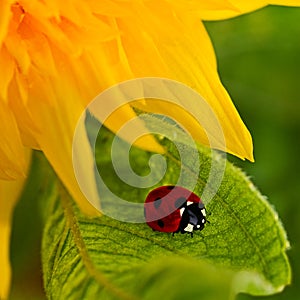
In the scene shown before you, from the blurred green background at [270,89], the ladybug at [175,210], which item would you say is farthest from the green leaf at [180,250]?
the blurred green background at [270,89]

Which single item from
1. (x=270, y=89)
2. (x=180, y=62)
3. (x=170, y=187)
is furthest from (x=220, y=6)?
(x=270, y=89)

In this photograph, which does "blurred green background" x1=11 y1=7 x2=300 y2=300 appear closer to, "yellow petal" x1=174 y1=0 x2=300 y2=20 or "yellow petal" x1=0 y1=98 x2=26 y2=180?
"yellow petal" x1=174 y1=0 x2=300 y2=20

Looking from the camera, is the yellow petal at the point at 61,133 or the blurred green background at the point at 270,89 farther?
the blurred green background at the point at 270,89

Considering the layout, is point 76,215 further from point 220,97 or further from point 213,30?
point 213,30

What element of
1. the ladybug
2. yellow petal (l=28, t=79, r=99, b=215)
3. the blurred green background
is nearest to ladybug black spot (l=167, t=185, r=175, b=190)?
the ladybug

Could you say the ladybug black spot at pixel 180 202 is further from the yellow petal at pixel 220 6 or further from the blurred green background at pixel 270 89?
the blurred green background at pixel 270 89

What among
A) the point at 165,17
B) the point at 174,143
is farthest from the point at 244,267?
the point at 165,17
